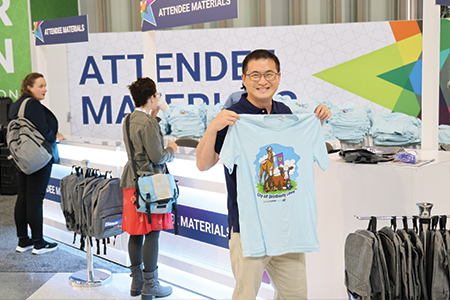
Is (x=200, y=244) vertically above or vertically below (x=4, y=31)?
below

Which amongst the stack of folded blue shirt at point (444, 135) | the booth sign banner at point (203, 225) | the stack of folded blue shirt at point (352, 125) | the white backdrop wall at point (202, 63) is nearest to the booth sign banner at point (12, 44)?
the white backdrop wall at point (202, 63)

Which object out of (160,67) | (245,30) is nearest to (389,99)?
(245,30)

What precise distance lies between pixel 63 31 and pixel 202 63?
2.48m

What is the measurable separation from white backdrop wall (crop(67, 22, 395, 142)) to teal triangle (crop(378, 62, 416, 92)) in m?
0.40

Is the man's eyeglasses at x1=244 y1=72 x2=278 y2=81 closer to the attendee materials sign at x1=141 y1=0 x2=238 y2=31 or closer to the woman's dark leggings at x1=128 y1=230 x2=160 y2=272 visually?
the attendee materials sign at x1=141 y1=0 x2=238 y2=31

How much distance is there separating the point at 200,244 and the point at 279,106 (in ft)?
Result: 4.99

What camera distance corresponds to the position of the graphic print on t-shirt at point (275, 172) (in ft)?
5.89

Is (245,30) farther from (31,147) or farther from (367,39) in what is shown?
(31,147)

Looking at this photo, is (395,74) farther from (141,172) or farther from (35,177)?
(35,177)

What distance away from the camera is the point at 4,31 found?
790 centimetres

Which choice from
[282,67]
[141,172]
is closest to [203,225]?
[141,172]

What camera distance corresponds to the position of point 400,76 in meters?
6.02

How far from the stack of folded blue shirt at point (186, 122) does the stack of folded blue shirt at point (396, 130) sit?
7.68ft

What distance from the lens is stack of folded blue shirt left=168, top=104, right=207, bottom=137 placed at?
249 inches
